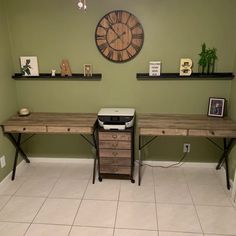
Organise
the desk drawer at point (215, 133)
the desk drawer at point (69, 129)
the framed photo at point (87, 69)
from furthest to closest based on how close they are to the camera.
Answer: the framed photo at point (87, 69) → the desk drawer at point (69, 129) → the desk drawer at point (215, 133)

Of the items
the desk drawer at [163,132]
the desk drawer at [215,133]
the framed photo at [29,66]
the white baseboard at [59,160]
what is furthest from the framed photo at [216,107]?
the framed photo at [29,66]

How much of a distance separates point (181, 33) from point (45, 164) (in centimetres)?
239

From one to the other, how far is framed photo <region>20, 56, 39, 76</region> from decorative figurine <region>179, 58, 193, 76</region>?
1742mm

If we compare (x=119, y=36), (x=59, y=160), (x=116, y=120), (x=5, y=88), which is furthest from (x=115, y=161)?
(x=5, y=88)

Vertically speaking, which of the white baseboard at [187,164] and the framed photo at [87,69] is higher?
the framed photo at [87,69]

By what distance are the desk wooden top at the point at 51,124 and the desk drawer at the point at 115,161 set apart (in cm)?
38

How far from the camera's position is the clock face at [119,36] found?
8.35ft

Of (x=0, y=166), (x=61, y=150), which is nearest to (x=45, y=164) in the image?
(x=61, y=150)

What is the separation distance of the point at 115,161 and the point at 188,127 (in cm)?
89

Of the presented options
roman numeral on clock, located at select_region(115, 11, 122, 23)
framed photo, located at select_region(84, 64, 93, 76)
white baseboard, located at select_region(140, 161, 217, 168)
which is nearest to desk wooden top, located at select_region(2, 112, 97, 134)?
framed photo, located at select_region(84, 64, 93, 76)

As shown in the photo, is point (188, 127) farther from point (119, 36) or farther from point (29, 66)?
point (29, 66)

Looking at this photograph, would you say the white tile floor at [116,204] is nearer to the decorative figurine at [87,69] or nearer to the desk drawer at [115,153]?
the desk drawer at [115,153]

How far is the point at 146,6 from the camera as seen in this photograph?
250 cm

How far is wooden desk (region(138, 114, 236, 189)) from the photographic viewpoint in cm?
233
